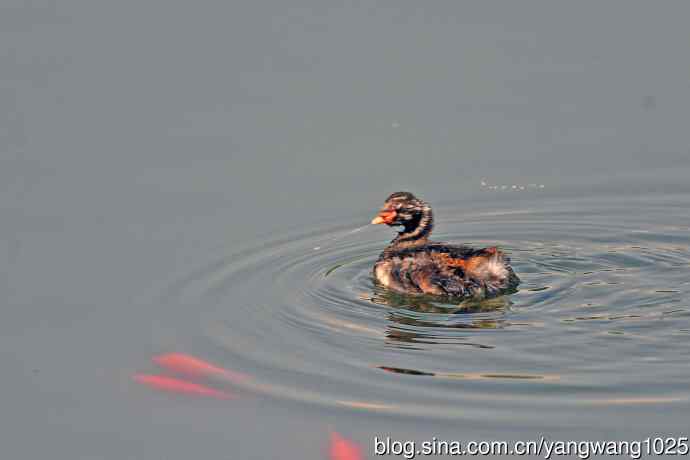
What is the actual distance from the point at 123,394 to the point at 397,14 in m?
8.10

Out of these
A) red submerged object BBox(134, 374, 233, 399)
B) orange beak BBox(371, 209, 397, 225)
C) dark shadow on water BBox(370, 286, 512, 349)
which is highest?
orange beak BBox(371, 209, 397, 225)

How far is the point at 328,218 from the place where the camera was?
12.8 meters

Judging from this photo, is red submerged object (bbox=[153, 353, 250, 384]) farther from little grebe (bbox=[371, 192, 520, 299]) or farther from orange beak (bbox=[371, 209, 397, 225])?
orange beak (bbox=[371, 209, 397, 225])

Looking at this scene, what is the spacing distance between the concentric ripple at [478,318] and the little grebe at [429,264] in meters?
0.14

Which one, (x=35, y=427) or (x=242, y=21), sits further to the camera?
(x=242, y=21)

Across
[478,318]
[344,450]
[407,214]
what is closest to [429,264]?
[407,214]

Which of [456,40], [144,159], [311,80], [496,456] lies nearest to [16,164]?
[144,159]

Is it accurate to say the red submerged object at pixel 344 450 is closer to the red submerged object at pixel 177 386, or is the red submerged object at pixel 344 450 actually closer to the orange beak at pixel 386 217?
the red submerged object at pixel 177 386

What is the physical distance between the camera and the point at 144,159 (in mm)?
13344

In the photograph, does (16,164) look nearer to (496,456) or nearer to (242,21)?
(242,21)

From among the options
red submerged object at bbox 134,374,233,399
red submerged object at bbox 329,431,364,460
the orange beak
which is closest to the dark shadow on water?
the orange beak

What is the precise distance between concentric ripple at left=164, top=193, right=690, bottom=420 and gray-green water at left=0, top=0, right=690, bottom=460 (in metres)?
0.03

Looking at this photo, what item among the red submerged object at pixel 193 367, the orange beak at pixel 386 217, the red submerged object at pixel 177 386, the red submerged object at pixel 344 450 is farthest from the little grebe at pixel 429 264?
the red submerged object at pixel 344 450

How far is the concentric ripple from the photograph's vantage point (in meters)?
9.04
